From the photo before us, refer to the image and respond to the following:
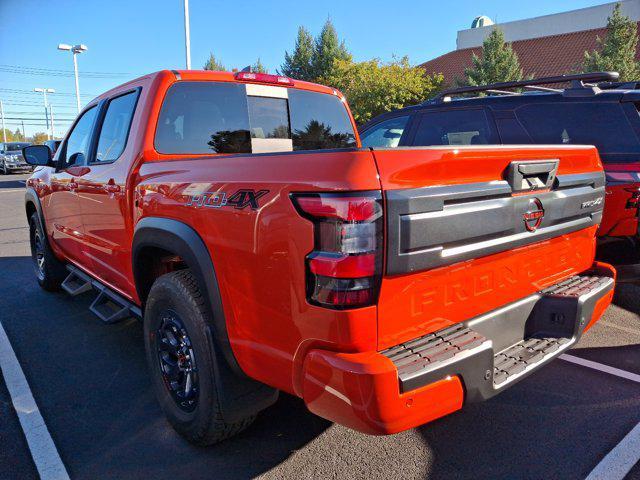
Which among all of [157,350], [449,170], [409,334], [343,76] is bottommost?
[157,350]

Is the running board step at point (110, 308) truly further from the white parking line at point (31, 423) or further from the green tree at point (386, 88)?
the green tree at point (386, 88)

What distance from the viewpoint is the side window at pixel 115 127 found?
10.4 ft

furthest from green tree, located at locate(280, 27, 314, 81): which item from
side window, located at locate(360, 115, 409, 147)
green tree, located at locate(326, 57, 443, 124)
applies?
side window, located at locate(360, 115, 409, 147)

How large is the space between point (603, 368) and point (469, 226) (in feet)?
7.65

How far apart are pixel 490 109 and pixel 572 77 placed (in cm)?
84

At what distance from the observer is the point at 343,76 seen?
1192 inches

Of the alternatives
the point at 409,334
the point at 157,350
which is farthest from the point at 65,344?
the point at 409,334

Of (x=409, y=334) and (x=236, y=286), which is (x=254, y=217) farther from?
(x=409, y=334)

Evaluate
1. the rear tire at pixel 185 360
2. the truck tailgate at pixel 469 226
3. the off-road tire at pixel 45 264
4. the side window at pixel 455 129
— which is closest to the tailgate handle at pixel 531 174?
the truck tailgate at pixel 469 226

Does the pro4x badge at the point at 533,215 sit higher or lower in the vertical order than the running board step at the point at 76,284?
higher

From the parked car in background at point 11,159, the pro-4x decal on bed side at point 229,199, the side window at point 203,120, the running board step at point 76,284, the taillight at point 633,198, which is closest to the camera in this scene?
the pro-4x decal on bed side at point 229,199

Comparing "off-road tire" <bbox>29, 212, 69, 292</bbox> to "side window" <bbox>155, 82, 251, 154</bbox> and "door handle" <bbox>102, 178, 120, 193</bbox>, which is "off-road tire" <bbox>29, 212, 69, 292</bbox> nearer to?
"door handle" <bbox>102, 178, 120, 193</bbox>

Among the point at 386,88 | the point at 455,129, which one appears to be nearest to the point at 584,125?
the point at 455,129

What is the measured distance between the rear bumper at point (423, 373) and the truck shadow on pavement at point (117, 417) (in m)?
0.92
